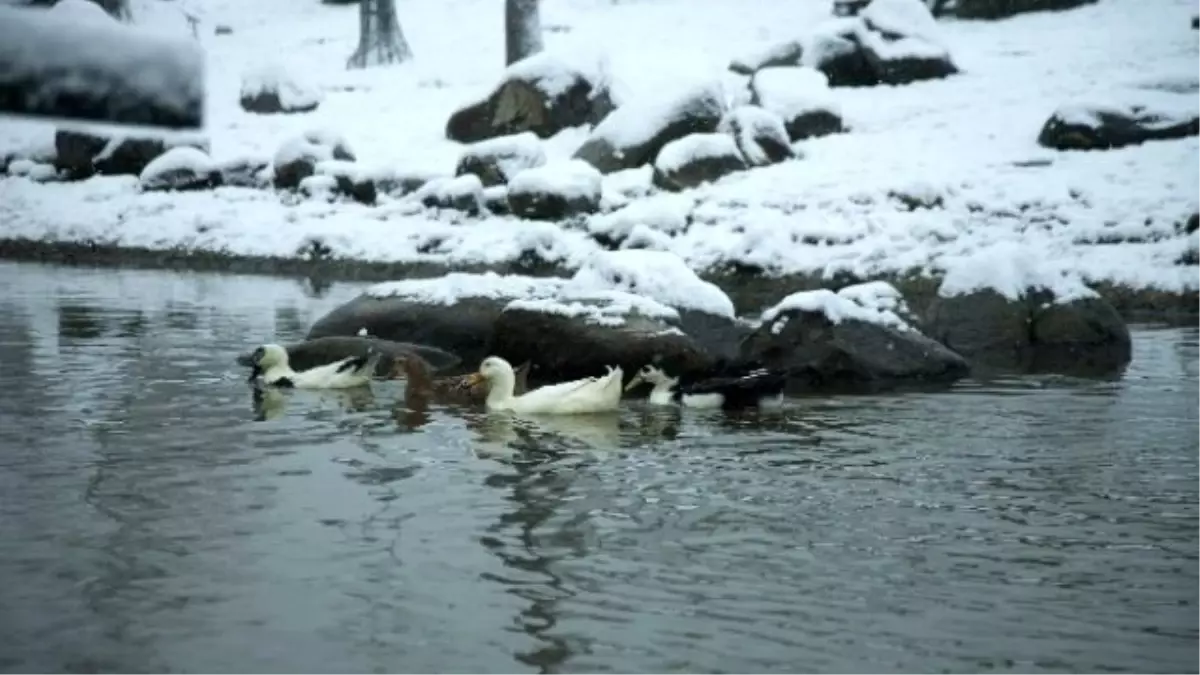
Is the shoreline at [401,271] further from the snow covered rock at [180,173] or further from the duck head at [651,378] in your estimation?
the duck head at [651,378]

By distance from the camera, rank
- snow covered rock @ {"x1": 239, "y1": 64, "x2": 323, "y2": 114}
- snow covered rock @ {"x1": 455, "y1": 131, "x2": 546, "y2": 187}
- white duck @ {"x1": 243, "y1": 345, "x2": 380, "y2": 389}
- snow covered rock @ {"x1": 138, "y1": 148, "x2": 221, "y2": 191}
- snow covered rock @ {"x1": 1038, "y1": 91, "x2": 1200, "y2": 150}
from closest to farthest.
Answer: white duck @ {"x1": 243, "y1": 345, "x2": 380, "y2": 389}
snow covered rock @ {"x1": 1038, "y1": 91, "x2": 1200, "y2": 150}
snow covered rock @ {"x1": 455, "y1": 131, "x2": 546, "y2": 187}
snow covered rock @ {"x1": 138, "y1": 148, "x2": 221, "y2": 191}
snow covered rock @ {"x1": 239, "y1": 64, "x2": 323, "y2": 114}

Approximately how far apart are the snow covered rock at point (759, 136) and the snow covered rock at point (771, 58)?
4390 mm

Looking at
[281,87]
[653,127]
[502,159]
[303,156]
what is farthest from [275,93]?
[653,127]

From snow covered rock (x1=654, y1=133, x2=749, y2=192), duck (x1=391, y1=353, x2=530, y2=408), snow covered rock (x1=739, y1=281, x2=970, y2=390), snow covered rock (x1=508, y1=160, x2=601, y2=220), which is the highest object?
snow covered rock (x1=654, y1=133, x2=749, y2=192)

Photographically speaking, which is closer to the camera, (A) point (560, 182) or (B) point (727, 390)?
(B) point (727, 390)

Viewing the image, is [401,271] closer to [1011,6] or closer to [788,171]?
[788,171]

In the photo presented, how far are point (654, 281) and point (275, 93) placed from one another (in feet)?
77.3

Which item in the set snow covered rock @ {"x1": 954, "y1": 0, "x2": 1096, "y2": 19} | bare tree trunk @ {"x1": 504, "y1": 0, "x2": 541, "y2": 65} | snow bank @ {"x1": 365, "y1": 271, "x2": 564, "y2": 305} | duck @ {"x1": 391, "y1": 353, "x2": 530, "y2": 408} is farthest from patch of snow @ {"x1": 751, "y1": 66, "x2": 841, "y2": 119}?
duck @ {"x1": 391, "y1": 353, "x2": 530, "y2": 408}

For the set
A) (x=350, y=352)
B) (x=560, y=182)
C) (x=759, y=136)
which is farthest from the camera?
(x=759, y=136)

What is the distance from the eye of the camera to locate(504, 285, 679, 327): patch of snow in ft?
49.7

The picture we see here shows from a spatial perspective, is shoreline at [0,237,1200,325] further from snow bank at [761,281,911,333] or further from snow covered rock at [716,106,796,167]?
snow covered rock at [716,106,796,167]

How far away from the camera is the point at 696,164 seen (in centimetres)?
2758

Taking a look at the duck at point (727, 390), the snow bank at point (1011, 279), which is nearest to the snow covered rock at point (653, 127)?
the snow bank at point (1011, 279)

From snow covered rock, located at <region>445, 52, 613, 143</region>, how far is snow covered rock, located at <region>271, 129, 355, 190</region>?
2445mm
